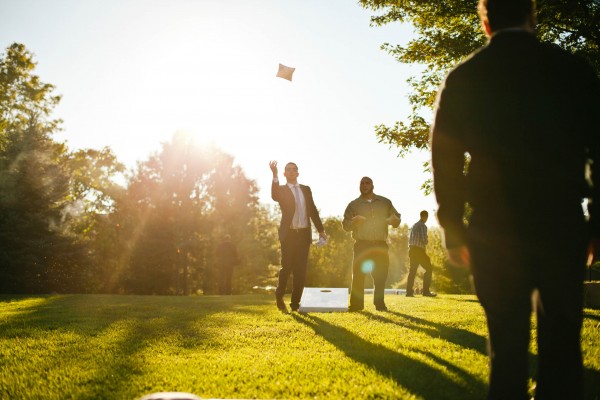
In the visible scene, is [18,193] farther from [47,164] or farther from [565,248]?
[565,248]

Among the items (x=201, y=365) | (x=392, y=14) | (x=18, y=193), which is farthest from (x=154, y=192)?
(x=201, y=365)

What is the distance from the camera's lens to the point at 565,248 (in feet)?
7.10

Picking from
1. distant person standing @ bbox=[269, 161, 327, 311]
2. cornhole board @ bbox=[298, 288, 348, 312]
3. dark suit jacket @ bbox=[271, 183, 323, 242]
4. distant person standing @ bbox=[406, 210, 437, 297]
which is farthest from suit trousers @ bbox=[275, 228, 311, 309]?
distant person standing @ bbox=[406, 210, 437, 297]

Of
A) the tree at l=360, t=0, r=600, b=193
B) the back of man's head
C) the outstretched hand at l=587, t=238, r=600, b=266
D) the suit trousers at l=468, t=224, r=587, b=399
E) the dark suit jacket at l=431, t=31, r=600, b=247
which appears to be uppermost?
the tree at l=360, t=0, r=600, b=193

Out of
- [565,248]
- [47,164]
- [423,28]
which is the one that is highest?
[423,28]

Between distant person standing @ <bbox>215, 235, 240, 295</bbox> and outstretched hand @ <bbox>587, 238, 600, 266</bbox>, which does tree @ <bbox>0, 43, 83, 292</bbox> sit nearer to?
distant person standing @ <bbox>215, 235, 240, 295</bbox>

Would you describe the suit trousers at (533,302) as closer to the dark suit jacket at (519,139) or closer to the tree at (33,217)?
the dark suit jacket at (519,139)

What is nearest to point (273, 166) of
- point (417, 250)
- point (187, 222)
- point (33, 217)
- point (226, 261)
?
point (417, 250)

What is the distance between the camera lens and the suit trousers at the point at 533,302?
217 centimetres

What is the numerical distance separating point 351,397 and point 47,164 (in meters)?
23.8

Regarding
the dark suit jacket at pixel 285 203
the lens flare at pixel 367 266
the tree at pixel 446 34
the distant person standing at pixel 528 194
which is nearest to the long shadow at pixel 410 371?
the distant person standing at pixel 528 194

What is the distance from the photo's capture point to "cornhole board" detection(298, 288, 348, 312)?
29.6 feet

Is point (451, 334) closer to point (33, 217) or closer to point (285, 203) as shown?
point (285, 203)

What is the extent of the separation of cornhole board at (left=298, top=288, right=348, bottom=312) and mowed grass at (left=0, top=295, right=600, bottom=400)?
112 centimetres
